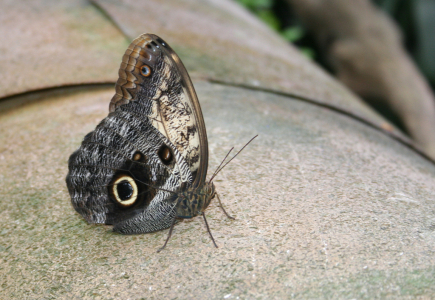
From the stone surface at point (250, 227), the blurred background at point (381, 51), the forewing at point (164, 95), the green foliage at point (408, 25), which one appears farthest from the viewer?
the green foliage at point (408, 25)

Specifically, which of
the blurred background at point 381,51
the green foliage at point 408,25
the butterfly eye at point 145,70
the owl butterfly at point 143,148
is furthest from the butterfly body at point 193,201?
the green foliage at point 408,25

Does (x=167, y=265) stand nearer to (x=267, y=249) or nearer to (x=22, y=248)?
(x=267, y=249)

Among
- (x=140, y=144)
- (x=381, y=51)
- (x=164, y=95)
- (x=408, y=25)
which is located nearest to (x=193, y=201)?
(x=140, y=144)

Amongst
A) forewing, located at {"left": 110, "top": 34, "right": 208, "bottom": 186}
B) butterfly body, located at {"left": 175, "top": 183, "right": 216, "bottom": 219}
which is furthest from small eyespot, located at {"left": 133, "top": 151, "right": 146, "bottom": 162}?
butterfly body, located at {"left": 175, "top": 183, "right": 216, "bottom": 219}

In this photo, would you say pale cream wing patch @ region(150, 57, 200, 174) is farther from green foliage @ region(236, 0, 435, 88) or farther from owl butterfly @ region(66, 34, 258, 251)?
green foliage @ region(236, 0, 435, 88)

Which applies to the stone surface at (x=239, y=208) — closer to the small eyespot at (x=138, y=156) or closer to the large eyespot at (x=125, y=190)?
the large eyespot at (x=125, y=190)

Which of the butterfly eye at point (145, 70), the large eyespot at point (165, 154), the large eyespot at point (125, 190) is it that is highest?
the butterfly eye at point (145, 70)
